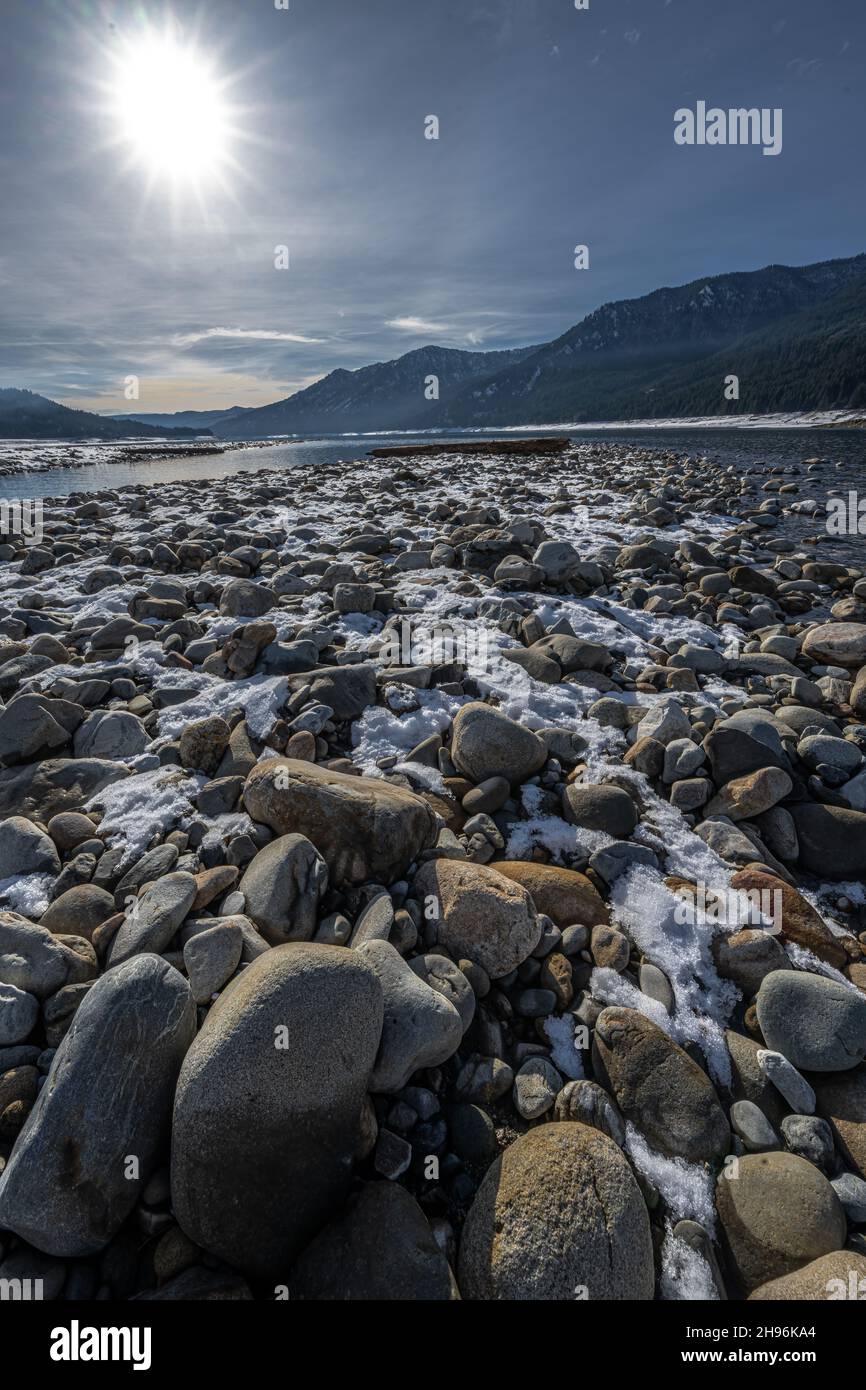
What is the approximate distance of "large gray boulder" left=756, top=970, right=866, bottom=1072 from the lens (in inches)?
95.0

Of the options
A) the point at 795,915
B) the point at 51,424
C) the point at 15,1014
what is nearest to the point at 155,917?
the point at 15,1014

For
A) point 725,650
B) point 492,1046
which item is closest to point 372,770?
point 492,1046

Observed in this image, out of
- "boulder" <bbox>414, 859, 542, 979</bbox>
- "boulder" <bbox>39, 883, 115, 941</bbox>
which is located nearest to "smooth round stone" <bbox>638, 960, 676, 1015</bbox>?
"boulder" <bbox>414, 859, 542, 979</bbox>

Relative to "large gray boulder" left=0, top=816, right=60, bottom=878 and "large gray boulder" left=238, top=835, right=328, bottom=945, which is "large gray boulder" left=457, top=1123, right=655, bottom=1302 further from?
"large gray boulder" left=0, top=816, right=60, bottom=878

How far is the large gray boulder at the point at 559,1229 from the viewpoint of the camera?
178cm

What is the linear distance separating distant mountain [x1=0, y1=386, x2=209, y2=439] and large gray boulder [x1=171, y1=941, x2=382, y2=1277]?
134691 millimetres

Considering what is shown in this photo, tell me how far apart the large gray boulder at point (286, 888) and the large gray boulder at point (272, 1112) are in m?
0.61

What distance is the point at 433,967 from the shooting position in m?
2.67

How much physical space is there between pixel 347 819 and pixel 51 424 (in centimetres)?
16560

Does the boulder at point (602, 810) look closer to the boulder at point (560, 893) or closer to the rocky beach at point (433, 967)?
the rocky beach at point (433, 967)

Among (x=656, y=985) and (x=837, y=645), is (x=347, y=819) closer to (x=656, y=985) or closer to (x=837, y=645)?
(x=656, y=985)

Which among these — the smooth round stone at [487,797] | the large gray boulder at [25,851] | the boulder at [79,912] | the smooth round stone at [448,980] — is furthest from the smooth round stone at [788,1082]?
the large gray boulder at [25,851]
